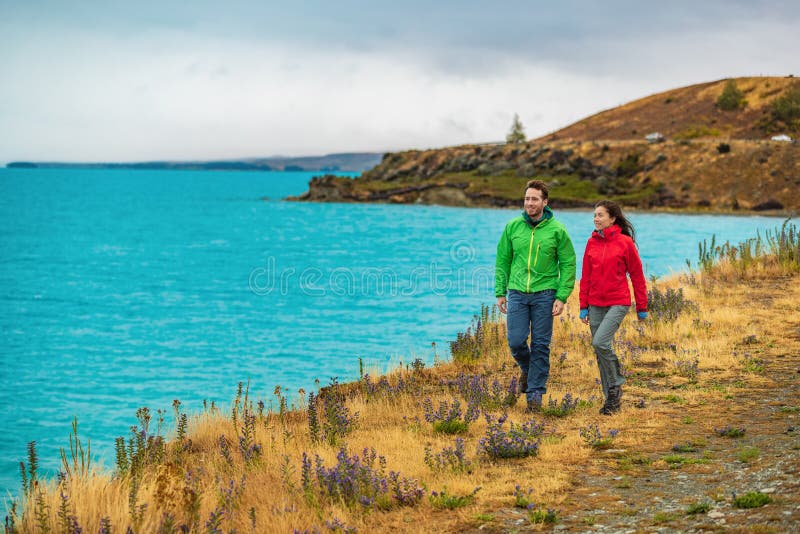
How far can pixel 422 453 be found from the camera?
21.7 feet

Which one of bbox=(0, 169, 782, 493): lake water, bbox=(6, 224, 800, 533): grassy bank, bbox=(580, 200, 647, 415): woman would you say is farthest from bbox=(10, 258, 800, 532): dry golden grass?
bbox=(0, 169, 782, 493): lake water

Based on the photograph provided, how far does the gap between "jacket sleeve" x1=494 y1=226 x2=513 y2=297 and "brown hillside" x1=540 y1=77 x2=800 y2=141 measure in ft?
313

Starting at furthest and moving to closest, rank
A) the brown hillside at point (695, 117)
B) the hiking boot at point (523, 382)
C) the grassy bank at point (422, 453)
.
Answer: the brown hillside at point (695, 117) → the hiking boot at point (523, 382) → the grassy bank at point (422, 453)

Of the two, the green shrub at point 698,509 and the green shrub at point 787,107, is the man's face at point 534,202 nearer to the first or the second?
the green shrub at point 698,509

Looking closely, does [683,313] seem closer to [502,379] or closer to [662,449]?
[502,379]

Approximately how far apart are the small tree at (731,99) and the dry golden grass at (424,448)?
110 meters

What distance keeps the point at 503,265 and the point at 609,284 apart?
1.32m

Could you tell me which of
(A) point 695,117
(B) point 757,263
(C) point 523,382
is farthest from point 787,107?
(C) point 523,382

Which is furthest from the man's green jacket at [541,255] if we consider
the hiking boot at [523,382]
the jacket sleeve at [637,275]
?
the hiking boot at [523,382]

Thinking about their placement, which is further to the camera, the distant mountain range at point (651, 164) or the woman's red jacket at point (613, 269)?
the distant mountain range at point (651, 164)

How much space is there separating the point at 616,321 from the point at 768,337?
5231 millimetres

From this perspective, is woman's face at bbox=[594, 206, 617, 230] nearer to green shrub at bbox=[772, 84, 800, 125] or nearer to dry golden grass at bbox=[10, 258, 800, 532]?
dry golden grass at bbox=[10, 258, 800, 532]

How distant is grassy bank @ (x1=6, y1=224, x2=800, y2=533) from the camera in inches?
199

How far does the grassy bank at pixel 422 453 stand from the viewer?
5.07 meters
